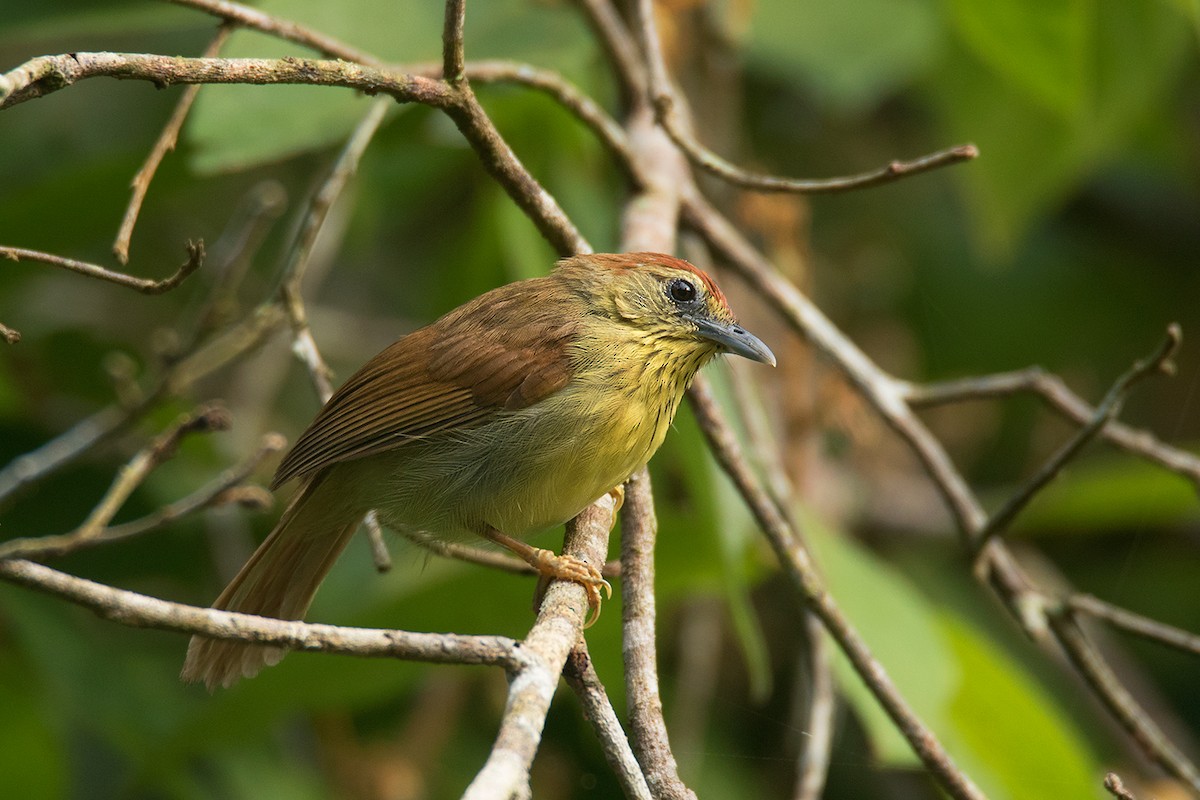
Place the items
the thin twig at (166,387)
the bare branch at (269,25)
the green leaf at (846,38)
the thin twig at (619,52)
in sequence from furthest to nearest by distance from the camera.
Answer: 1. the green leaf at (846,38)
2. the thin twig at (619,52)
3. the thin twig at (166,387)
4. the bare branch at (269,25)

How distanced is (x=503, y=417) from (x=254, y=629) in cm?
141

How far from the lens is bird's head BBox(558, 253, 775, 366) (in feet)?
10.2

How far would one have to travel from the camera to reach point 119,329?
18.7ft

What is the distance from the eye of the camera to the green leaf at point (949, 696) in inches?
127

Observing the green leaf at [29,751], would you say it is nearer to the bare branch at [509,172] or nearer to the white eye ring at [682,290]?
the bare branch at [509,172]

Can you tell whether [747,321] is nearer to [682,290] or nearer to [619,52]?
[619,52]

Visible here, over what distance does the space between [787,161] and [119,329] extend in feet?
10.1

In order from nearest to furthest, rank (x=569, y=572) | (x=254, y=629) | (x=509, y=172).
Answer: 1. (x=254, y=629)
2. (x=569, y=572)
3. (x=509, y=172)

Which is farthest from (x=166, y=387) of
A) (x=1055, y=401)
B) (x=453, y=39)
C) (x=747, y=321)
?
(x=747, y=321)

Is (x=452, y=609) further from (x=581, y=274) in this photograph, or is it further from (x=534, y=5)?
(x=534, y=5)

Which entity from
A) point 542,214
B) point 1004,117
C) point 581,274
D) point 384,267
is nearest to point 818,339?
point 581,274

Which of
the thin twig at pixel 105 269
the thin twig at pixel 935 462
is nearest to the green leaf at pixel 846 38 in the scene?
the thin twig at pixel 935 462

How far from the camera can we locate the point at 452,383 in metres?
3.06

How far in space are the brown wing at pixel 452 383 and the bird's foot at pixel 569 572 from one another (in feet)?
1.35
